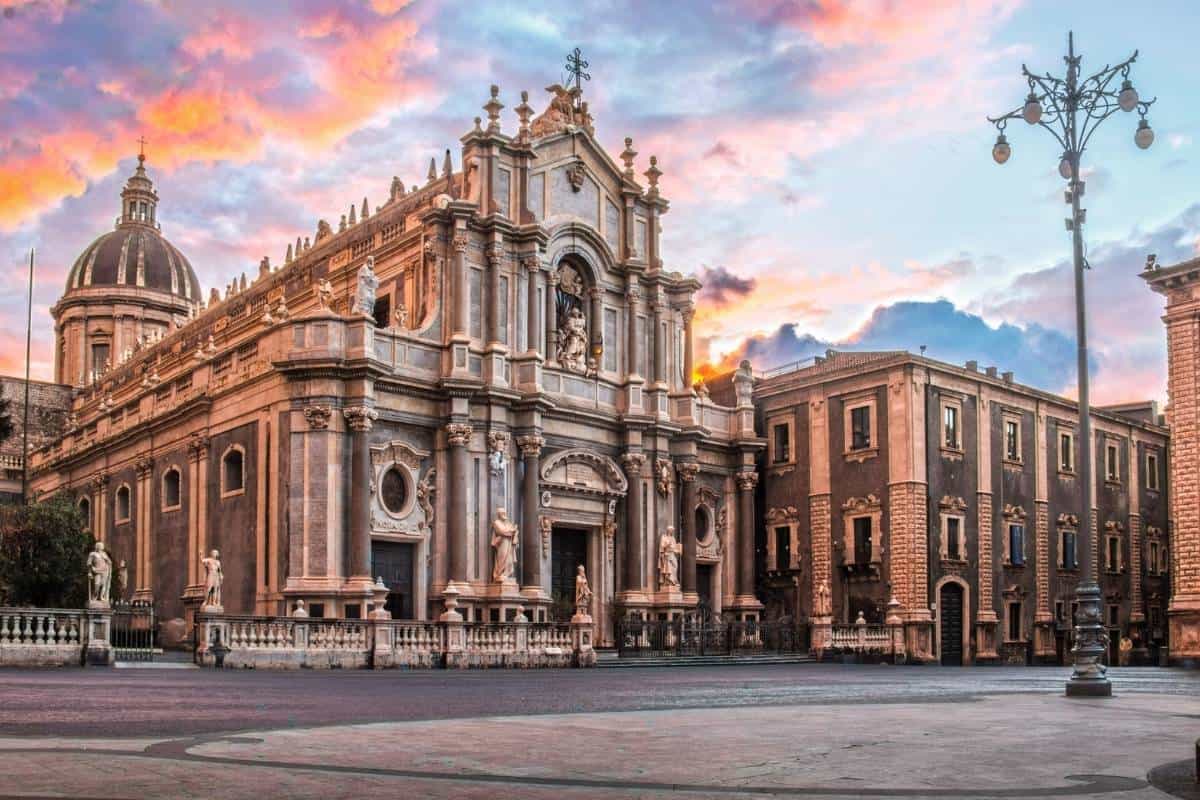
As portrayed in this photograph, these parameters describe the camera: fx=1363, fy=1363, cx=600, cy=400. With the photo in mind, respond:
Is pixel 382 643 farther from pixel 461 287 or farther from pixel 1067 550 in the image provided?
pixel 1067 550

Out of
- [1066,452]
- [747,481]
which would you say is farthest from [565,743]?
[1066,452]

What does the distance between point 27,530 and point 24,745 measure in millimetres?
31717

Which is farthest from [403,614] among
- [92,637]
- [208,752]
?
[208,752]

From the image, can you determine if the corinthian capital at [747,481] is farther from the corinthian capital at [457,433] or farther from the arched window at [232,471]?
the arched window at [232,471]

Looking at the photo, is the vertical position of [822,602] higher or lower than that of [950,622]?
higher

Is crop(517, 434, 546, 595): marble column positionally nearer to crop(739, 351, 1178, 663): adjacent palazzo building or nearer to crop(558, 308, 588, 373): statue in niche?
crop(558, 308, 588, 373): statue in niche

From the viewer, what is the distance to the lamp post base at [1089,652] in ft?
66.2

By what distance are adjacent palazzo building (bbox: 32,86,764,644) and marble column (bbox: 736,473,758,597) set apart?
101 millimetres

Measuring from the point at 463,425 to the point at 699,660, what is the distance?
9.79m

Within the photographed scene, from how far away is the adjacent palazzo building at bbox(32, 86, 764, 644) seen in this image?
125 feet

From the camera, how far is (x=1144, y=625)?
56.9 m

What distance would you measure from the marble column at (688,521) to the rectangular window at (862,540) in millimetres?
5598

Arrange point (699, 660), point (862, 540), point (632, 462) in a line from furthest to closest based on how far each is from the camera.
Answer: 1. point (862, 540)
2. point (632, 462)
3. point (699, 660)

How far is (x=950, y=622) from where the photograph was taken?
46719 mm
